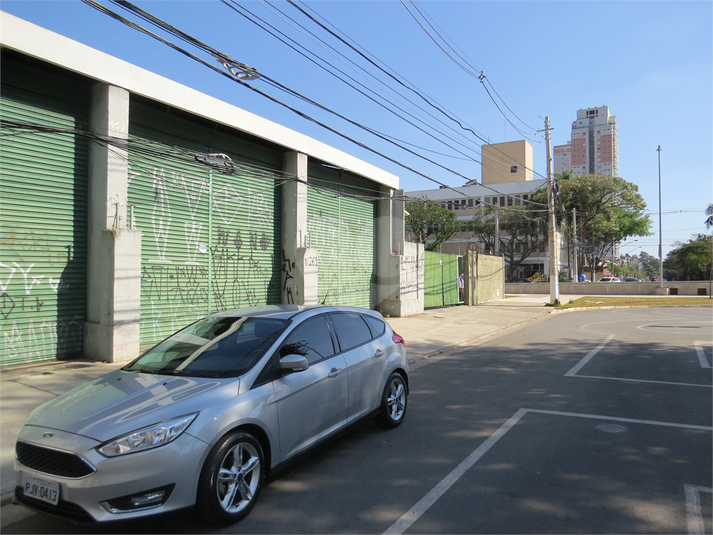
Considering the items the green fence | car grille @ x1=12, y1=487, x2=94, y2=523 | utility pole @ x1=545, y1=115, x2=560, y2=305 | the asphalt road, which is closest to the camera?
car grille @ x1=12, y1=487, x2=94, y2=523

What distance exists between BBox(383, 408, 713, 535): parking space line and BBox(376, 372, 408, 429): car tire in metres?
1.09

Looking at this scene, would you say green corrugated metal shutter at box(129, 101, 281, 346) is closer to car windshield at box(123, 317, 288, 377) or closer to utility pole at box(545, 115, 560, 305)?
car windshield at box(123, 317, 288, 377)

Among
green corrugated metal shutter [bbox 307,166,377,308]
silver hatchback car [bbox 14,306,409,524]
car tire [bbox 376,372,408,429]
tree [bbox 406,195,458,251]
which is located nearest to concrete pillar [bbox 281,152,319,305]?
→ green corrugated metal shutter [bbox 307,166,377,308]

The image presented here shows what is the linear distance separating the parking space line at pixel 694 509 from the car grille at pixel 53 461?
13.7 feet

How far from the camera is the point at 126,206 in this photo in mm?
9602

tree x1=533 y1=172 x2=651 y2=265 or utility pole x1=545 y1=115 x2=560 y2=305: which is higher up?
tree x1=533 y1=172 x2=651 y2=265

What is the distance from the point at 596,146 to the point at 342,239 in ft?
620

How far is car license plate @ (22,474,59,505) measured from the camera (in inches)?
126

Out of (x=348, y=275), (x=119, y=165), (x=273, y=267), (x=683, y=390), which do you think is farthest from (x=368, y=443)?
(x=348, y=275)

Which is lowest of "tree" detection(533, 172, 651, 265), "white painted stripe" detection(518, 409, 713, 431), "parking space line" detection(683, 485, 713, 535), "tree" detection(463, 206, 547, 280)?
"parking space line" detection(683, 485, 713, 535)

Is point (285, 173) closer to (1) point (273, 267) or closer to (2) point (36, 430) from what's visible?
(1) point (273, 267)

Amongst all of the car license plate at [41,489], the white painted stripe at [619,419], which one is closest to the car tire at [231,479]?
the car license plate at [41,489]

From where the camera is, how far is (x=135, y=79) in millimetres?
9773

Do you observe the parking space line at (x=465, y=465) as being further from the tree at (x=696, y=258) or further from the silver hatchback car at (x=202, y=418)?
the tree at (x=696, y=258)
